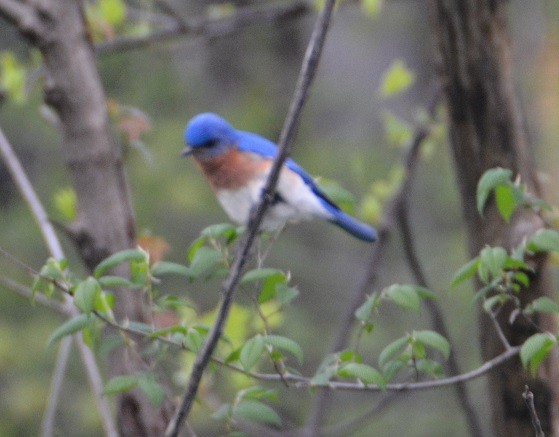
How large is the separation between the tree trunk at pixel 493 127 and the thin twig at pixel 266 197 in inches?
39.3

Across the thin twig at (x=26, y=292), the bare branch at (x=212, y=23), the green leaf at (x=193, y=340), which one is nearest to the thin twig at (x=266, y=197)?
the green leaf at (x=193, y=340)

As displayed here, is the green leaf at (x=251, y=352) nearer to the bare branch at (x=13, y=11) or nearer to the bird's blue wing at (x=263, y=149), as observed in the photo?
the bird's blue wing at (x=263, y=149)

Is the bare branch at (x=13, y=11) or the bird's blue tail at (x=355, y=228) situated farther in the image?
the bird's blue tail at (x=355, y=228)

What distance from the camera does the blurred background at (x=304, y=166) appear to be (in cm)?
604

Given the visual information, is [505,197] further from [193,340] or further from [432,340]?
[193,340]

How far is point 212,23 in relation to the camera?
11.5 ft

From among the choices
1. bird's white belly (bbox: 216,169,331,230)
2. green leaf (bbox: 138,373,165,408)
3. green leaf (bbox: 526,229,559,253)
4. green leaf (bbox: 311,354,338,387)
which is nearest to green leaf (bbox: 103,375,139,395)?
green leaf (bbox: 138,373,165,408)

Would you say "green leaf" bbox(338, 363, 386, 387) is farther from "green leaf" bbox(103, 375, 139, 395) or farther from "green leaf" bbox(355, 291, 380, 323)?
"green leaf" bbox(103, 375, 139, 395)

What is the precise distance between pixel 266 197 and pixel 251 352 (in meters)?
0.28

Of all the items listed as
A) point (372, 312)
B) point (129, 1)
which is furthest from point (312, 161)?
point (372, 312)

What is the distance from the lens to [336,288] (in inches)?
269

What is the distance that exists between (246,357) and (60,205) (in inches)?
49.1

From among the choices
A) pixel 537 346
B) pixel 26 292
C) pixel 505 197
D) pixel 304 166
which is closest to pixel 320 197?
pixel 26 292

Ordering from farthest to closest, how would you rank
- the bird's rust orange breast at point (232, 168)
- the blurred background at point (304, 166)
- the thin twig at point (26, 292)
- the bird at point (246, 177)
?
1. the blurred background at point (304, 166)
2. the bird's rust orange breast at point (232, 168)
3. the bird at point (246, 177)
4. the thin twig at point (26, 292)
